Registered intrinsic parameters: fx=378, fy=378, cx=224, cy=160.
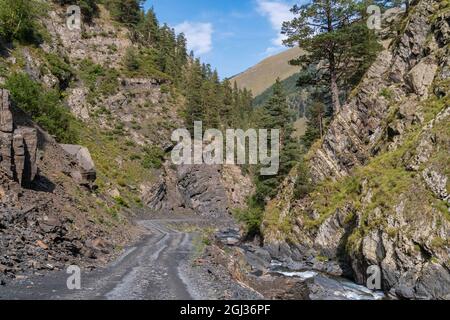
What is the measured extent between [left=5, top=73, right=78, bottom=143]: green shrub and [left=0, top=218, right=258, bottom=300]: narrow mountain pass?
2256 cm

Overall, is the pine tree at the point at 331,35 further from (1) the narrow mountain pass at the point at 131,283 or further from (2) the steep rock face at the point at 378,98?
(1) the narrow mountain pass at the point at 131,283

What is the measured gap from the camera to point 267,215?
137 ft

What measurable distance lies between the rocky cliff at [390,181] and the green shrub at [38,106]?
1019 inches

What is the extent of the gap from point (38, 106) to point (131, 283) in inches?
1251

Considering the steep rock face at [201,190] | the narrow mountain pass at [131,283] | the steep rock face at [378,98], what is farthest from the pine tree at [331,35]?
the steep rock face at [201,190]

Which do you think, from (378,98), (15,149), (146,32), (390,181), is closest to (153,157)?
(146,32)

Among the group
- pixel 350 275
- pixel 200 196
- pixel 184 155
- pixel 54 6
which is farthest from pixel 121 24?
pixel 350 275

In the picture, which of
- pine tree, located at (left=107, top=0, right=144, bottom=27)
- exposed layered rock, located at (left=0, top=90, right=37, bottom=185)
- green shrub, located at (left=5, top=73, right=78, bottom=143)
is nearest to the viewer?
exposed layered rock, located at (left=0, top=90, right=37, bottom=185)

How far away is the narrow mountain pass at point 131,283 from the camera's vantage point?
13.8m

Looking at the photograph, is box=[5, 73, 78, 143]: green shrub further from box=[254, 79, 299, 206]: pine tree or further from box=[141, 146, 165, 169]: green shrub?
box=[141, 146, 165, 169]: green shrub

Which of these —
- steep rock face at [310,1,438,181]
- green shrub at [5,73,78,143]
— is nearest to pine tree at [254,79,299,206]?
steep rock face at [310,1,438,181]

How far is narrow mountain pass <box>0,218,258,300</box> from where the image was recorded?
13797mm

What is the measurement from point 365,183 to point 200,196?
2023 inches

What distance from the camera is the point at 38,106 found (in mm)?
41625
